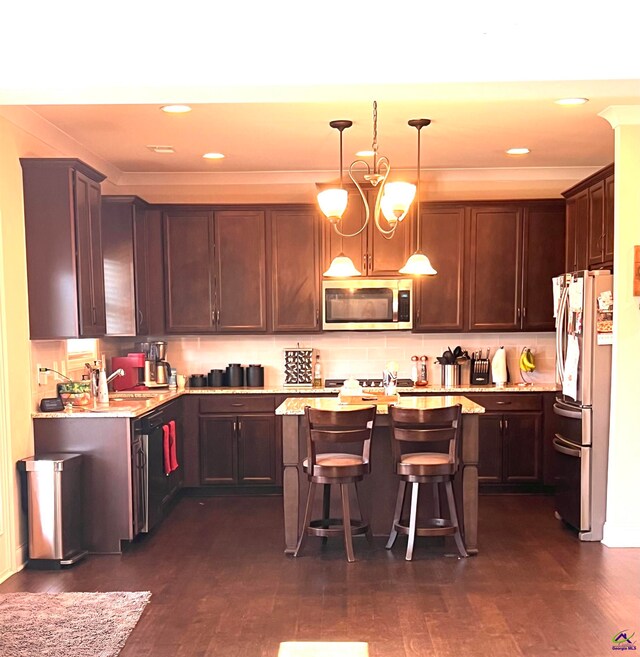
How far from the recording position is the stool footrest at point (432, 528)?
170 inches

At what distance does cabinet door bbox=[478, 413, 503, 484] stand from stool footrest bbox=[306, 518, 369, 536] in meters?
1.82

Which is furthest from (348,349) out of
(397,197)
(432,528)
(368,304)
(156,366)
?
(397,197)

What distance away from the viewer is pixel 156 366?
6324 millimetres

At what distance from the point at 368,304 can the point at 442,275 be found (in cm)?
70

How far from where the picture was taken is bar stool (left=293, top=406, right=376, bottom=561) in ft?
13.8

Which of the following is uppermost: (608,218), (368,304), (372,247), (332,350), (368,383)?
(608,218)

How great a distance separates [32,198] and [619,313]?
12.5 feet

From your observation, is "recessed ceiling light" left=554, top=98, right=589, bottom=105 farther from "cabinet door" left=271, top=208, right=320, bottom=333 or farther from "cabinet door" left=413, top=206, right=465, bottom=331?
"cabinet door" left=271, top=208, right=320, bottom=333

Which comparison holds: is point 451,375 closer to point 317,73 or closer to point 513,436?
point 513,436

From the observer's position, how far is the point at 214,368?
670 centimetres

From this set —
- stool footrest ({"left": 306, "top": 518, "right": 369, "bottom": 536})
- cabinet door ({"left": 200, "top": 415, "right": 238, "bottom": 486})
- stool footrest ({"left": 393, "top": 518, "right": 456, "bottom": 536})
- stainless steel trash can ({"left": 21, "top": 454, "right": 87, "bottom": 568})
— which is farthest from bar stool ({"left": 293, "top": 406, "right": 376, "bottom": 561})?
cabinet door ({"left": 200, "top": 415, "right": 238, "bottom": 486})

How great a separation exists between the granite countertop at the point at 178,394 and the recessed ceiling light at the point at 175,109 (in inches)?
Result: 75.0

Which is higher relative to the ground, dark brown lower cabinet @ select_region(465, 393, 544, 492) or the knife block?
the knife block

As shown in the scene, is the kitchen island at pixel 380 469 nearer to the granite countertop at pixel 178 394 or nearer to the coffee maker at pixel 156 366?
the granite countertop at pixel 178 394
